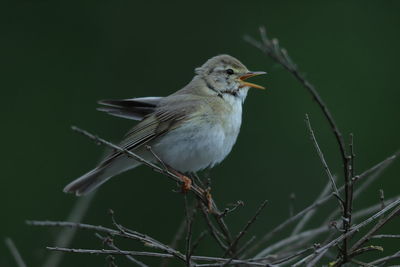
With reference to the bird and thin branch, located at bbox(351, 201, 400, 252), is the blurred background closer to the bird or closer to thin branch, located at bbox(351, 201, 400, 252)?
the bird

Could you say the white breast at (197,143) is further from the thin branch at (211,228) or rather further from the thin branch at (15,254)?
the thin branch at (15,254)

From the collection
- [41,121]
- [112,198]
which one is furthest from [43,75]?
[112,198]

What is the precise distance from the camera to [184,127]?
4.65 m

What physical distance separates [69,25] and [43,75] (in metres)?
0.74

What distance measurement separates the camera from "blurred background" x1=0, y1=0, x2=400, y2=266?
7637 mm

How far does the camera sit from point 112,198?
758cm

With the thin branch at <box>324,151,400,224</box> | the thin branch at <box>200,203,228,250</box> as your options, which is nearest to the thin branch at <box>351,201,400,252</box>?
the thin branch at <box>324,151,400,224</box>

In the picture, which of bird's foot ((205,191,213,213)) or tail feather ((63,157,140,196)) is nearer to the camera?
bird's foot ((205,191,213,213))

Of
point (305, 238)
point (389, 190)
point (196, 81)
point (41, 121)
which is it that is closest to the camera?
point (305, 238)

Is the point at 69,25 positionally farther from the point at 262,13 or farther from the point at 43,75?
the point at 262,13

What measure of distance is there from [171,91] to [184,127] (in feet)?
11.6

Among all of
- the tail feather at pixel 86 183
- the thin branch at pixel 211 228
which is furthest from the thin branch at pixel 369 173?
the tail feather at pixel 86 183

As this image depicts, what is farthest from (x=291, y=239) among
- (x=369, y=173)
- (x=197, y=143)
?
(x=197, y=143)

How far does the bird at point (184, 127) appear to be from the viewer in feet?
15.1
